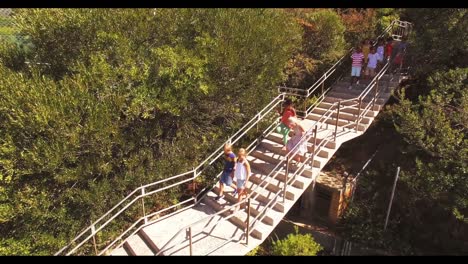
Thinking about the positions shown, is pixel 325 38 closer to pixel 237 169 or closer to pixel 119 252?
pixel 237 169

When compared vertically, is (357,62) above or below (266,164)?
above

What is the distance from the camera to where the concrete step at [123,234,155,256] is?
21.2 ft

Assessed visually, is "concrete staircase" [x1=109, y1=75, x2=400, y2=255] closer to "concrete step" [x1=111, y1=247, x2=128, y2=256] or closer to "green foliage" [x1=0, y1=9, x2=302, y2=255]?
"concrete step" [x1=111, y1=247, x2=128, y2=256]

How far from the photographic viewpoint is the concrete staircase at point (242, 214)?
6.44 meters

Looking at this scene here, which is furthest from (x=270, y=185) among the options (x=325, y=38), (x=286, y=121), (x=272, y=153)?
(x=325, y=38)

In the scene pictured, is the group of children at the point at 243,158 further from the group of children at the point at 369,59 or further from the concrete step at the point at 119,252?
→ the group of children at the point at 369,59

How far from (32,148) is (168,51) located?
332 cm

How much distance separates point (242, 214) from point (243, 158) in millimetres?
1187

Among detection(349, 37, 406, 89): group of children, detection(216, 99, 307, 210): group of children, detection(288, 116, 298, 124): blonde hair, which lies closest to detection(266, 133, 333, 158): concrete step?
detection(216, 99, 307, 210): group of children

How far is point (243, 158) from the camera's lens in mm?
6973

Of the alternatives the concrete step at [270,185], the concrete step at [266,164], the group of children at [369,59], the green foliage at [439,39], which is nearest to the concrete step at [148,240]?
the concrete step at [270,185]

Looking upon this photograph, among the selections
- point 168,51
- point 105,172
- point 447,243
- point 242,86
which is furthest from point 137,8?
point 447,243
